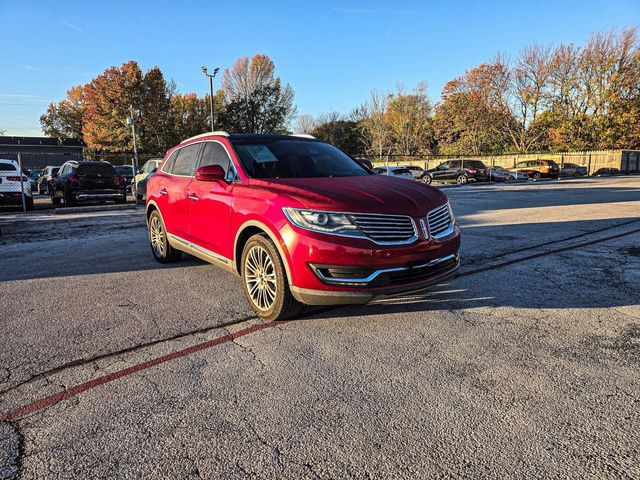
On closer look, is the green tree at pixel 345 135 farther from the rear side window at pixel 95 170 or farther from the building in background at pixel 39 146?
the rear side window at pixel 95 170

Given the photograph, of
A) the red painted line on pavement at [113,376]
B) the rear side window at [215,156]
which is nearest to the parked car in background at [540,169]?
the rear side window at [215,156]

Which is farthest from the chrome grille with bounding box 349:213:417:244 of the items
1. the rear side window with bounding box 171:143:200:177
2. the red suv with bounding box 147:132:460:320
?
the rear side window with bounding box 171:143:200:177

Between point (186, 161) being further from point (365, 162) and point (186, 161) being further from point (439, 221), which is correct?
point (365, 162)

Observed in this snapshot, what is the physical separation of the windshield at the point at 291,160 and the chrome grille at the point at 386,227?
1182 mm

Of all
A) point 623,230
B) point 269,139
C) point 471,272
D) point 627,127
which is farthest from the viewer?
point 627,127

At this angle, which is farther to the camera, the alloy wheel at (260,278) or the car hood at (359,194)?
the alloy wheel at (260,278)

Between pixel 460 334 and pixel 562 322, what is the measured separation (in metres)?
1.03

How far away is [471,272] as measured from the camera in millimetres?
5457

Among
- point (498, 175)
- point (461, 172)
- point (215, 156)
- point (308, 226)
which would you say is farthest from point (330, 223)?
point (498, 175)

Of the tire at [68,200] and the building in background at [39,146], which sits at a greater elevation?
the building in background at [39,146]

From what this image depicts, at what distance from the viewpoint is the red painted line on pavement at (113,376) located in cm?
248

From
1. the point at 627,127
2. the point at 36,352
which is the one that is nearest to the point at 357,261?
the point at 36,352

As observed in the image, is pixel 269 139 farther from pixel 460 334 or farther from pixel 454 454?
pixel 454 454

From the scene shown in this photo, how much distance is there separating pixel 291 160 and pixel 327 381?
2616 mm
